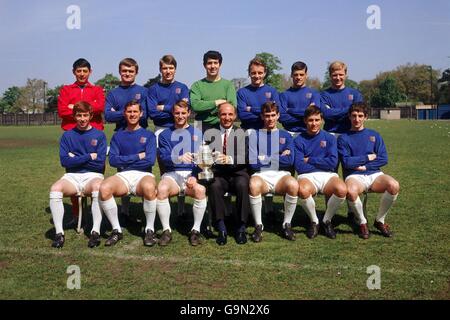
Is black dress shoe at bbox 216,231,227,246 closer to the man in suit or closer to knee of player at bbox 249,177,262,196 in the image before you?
the man in suit

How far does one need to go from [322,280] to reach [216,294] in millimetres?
1037

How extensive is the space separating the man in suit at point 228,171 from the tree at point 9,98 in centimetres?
10293

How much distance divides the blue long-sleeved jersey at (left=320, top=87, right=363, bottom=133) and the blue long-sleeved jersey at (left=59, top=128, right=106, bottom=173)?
3.14 metres

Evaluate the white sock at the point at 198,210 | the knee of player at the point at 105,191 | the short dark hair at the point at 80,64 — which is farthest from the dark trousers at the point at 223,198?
the short dark hair at the point at 80,64

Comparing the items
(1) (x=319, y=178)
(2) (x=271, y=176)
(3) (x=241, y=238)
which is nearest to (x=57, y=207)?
(3) (x=241, y=238)

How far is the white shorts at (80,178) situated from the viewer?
5.66 metres

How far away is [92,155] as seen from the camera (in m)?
5.68

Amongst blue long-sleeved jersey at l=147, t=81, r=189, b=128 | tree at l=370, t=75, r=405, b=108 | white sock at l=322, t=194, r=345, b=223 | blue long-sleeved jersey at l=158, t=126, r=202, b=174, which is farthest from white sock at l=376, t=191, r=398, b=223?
tree at l=370, t=75, r=405, b=108

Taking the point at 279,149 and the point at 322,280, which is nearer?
the point at 322,280

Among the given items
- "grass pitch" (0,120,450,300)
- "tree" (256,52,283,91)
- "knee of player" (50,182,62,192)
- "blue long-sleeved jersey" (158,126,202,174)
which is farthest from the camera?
"tree" (256,52,283,91)

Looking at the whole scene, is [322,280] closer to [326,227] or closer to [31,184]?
[326,227]

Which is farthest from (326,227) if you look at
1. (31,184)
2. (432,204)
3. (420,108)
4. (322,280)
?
(420,108)

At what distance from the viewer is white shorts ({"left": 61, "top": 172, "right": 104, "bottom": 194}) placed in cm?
566

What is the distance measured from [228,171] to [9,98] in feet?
383
